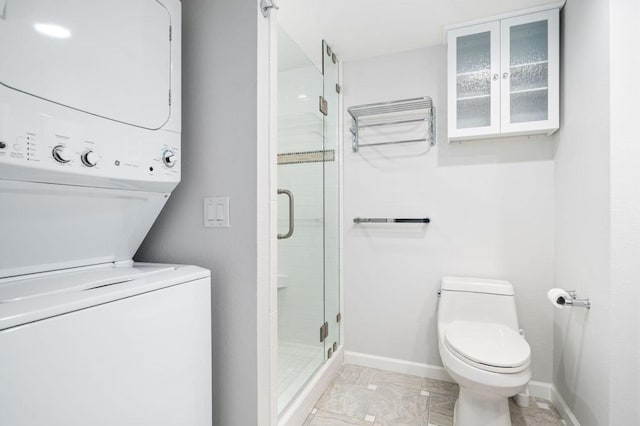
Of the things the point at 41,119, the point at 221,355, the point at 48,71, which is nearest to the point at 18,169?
the point at 41,119

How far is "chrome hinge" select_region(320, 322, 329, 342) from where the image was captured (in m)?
2.10

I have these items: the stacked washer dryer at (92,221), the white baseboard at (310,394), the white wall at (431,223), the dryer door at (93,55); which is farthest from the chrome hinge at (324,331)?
the dryer door at (93,55)

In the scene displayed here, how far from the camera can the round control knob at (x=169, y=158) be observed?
112cm

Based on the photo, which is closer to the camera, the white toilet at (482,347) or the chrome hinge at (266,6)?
the chrome hinge at (266,6)

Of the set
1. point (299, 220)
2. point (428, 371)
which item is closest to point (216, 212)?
point (299, 220)

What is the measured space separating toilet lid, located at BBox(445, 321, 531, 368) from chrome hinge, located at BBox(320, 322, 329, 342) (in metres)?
0.78

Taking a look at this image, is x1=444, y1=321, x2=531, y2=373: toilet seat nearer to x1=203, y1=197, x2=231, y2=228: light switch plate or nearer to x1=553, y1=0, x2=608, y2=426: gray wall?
x1=553, y1=0, x2=608, y2=426: gray wall

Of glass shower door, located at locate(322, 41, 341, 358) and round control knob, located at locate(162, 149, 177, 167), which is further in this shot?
glass shower door, located at locate(322, 41, 341, 358)

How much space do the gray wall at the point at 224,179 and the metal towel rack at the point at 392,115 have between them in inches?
46.6

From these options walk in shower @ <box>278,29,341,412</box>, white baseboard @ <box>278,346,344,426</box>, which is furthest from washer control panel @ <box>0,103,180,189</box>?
white baseboard @ <box>278,346,344,426</box>

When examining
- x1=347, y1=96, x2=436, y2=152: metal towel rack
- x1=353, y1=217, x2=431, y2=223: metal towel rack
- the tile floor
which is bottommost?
the tile floor

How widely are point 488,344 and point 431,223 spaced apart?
33.3 inches

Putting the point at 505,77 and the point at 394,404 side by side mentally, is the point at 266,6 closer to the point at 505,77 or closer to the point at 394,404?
the point at 505,77

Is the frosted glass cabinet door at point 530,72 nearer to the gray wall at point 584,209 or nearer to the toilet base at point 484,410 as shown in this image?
the gray wall at point 584,209
